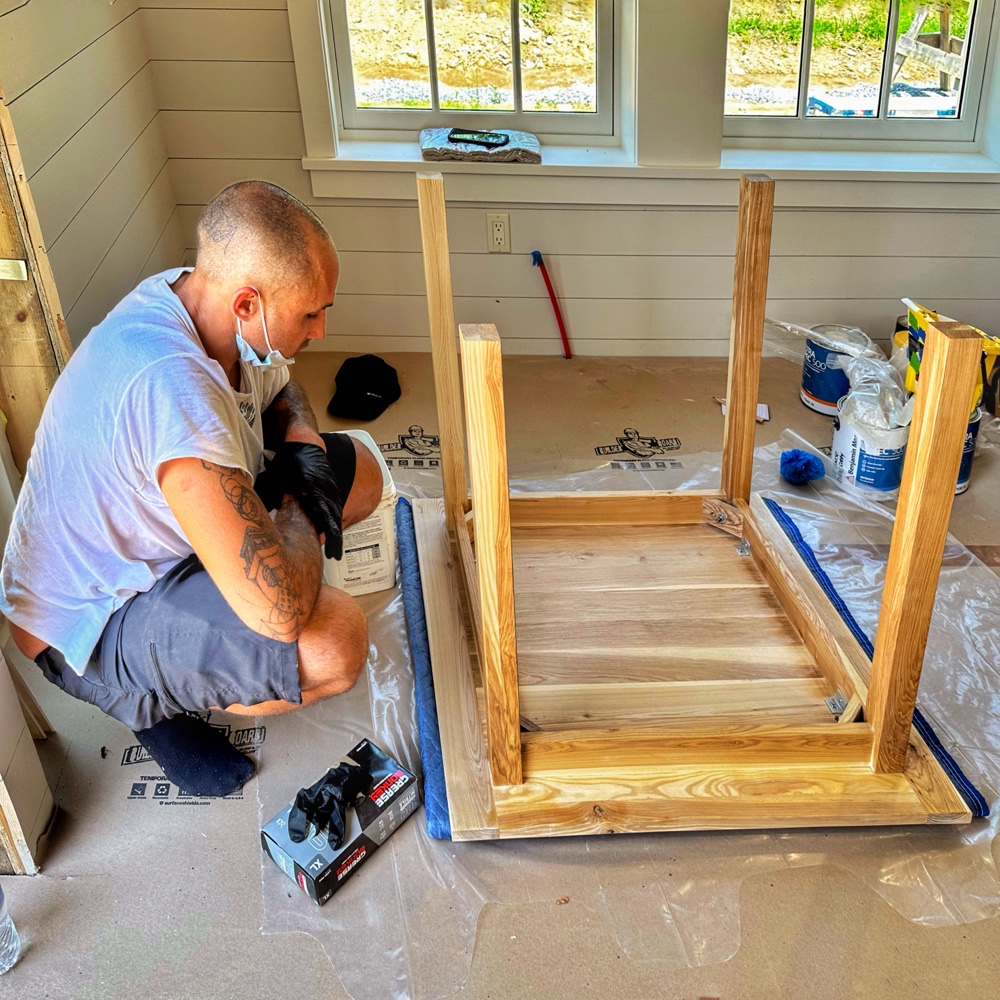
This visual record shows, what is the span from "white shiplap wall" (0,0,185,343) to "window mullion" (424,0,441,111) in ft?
2.62

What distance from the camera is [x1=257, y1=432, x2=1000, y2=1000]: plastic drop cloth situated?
1307 mm

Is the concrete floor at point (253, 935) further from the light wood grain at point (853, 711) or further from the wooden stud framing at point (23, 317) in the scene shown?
the wooden stud framing at point (23, 317)

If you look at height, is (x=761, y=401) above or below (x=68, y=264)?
below

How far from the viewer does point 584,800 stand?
145 cm

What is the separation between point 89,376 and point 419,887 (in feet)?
2.79

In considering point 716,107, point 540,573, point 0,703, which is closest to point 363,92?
point 716,107

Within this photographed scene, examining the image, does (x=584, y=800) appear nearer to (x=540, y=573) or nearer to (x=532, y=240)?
(x=540, y=573)

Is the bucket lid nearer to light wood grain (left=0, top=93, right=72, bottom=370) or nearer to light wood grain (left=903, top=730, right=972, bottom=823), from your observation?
light wood grain (left=903, top=730, right=972, bottom=823)

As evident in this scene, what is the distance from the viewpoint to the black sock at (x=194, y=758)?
1.54m

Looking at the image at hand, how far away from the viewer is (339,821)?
1.41 m

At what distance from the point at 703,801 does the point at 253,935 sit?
2.20 ft

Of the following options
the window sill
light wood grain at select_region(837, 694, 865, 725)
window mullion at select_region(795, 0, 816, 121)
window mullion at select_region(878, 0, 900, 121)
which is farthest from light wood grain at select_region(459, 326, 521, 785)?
window mullion at select_region(878, 0, 900, 121)

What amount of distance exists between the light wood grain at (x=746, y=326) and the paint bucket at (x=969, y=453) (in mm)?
576

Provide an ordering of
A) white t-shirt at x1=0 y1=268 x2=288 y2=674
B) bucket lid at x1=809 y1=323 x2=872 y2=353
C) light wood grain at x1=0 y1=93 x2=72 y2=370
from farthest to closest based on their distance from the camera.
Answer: bucket lid at x1=809 y1=323 x2=872 y2=353 → light wood grain at x1=0 y1=93 x2=72 y2=370 → white t-shirt at x1=0 y1=268 x2=288 y2=674
